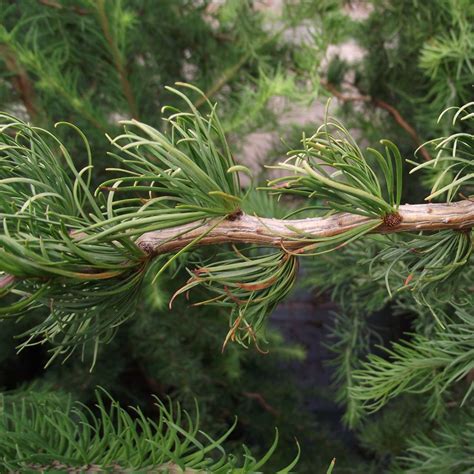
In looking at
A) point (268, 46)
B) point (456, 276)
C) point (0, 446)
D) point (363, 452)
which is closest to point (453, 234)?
point (456, 276)

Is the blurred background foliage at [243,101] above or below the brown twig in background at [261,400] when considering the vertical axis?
above

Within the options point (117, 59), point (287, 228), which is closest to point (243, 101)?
point (117, 59)

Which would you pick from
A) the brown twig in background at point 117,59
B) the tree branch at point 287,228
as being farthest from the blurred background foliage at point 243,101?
the tree branch at point 287,228

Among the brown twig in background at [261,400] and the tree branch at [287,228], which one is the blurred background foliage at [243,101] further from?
the tree branch at [287,228]

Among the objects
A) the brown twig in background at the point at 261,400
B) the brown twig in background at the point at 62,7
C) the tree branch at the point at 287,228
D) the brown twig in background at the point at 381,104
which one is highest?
the brown twig in background at the point at 62,7

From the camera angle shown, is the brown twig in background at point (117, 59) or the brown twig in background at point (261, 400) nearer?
the brown twig in background at point (117, 59)

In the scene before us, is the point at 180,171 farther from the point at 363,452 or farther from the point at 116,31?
the point at 363,452

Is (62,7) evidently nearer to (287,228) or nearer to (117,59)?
(117,59)
